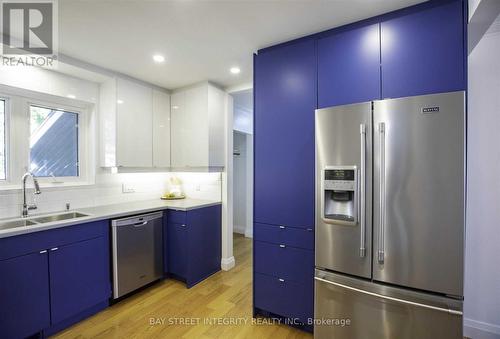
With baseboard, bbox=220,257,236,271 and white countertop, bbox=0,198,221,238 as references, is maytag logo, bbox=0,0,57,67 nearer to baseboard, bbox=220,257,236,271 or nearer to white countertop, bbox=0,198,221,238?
white countertop, bbox=0,198,221,238

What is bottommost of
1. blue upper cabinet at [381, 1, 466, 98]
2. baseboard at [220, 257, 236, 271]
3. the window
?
baseboard at [220, 257, 236, 271]

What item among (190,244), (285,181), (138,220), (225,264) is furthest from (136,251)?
(285,181)

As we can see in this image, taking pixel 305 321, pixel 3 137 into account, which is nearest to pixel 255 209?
pixel 305 321

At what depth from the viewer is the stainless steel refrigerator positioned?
134cm

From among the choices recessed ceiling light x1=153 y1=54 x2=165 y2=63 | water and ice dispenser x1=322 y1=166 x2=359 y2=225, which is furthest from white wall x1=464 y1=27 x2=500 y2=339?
recessed ceiling light x1=153 y1=54 x2=165 y2=63

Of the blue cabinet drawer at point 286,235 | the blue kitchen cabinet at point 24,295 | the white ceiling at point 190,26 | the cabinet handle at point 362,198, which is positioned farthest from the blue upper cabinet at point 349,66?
the blue kitchen cabinet at point 24,295

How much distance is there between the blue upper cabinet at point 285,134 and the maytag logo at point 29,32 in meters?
1.64

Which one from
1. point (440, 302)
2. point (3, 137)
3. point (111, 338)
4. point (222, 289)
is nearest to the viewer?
point (440, 302)

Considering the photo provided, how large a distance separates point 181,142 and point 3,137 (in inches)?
67.2

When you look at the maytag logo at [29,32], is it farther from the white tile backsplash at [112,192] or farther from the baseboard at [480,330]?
the baseboard at [480,330]

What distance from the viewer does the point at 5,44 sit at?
1.94 metres

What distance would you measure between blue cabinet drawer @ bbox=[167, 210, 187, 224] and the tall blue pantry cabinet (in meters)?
0.98

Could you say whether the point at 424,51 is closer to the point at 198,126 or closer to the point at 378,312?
the point at 378,312

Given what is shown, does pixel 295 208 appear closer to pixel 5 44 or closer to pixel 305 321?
pixel 305 321
